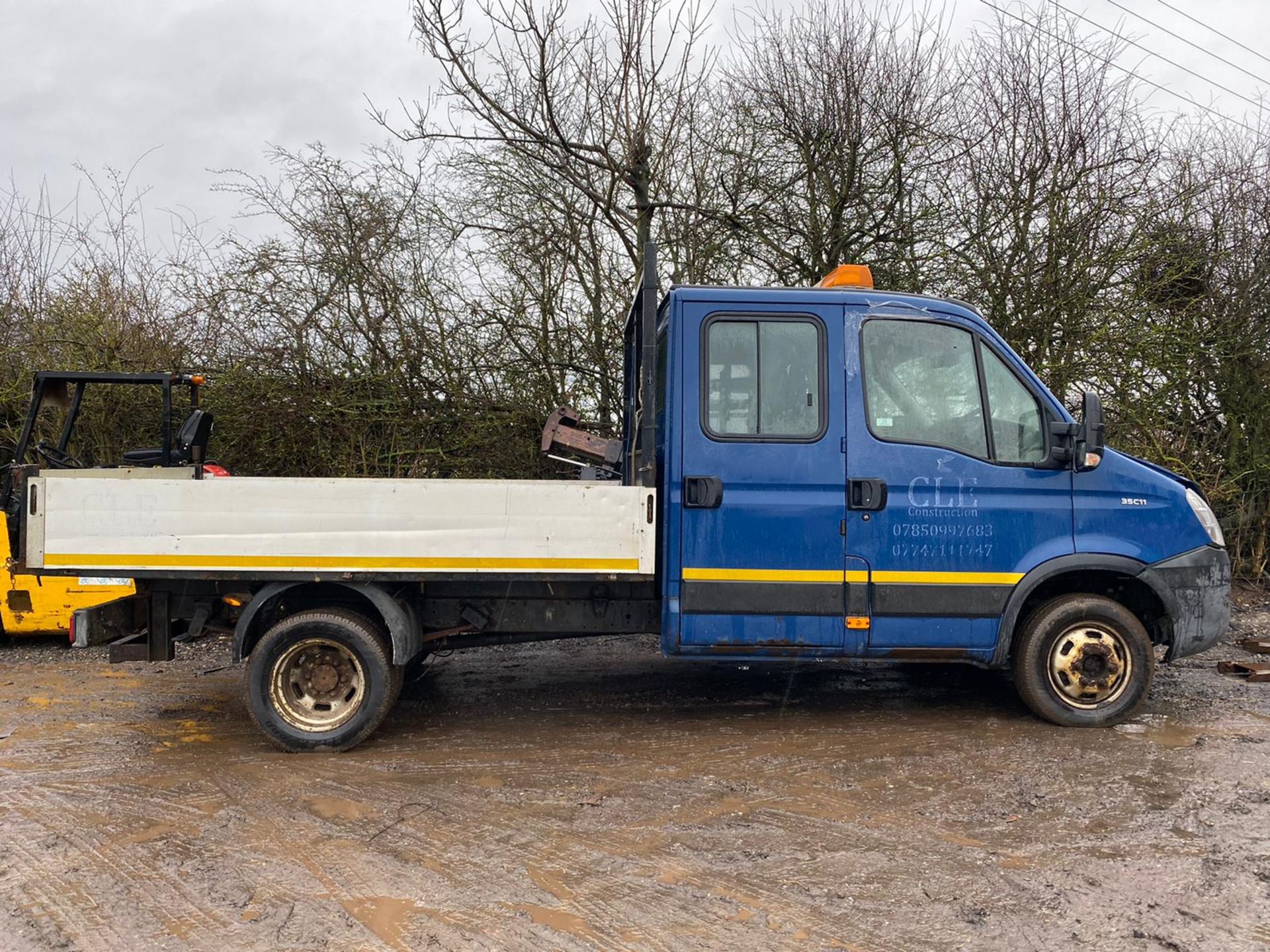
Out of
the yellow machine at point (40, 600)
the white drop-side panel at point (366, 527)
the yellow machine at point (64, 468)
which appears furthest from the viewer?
the yellow machine at point (40, 600)

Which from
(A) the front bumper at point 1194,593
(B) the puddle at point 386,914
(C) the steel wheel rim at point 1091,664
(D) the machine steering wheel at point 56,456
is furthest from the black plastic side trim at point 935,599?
(D) the machine steering wheel at point 56,456

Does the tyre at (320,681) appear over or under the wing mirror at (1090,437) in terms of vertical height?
under

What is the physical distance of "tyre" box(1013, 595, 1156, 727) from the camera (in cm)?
505

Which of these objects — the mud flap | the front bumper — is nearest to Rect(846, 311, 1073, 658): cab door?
the front bumper

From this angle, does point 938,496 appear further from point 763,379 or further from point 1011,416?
point 763,379

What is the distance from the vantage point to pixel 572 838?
12.1ft

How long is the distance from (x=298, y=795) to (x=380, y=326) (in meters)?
6.11

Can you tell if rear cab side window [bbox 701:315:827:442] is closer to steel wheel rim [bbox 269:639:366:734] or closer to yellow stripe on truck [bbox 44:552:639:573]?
yellow stripe on truck [bbox 44:552:639:573]

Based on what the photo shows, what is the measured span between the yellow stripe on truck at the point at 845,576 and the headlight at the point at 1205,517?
1121 mm

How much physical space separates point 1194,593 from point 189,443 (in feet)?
20.6

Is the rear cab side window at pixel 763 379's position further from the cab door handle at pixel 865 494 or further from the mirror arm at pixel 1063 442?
the mirror arm at pixel 1063 442

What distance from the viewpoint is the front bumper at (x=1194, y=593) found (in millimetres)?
4996

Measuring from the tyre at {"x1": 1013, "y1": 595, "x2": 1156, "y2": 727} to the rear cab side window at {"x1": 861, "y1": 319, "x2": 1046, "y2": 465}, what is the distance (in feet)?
2.95

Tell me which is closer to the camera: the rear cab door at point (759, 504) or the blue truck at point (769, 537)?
the blue truck at point (769, 537)
